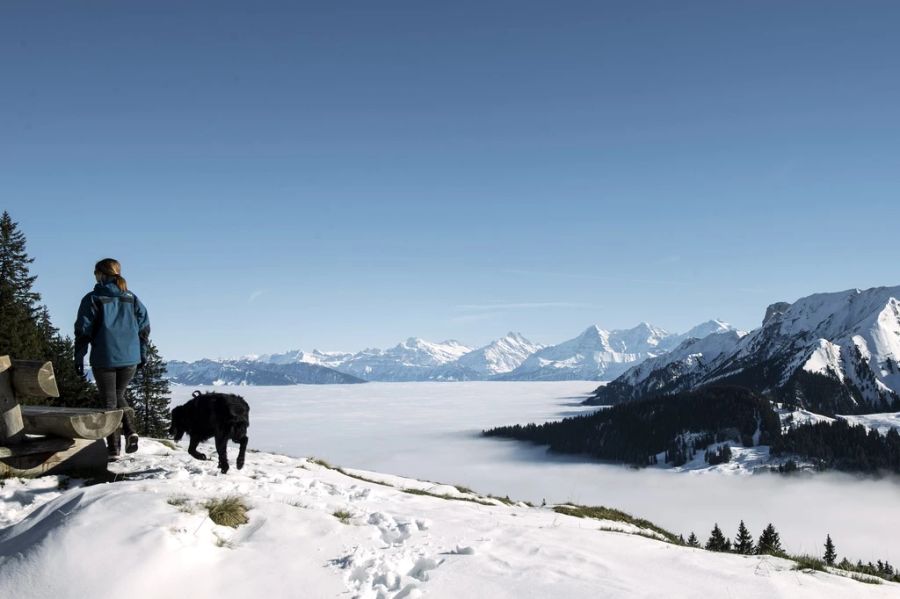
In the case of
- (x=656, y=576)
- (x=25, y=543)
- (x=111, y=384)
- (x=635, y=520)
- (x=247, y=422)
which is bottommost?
(x=635, y=520)

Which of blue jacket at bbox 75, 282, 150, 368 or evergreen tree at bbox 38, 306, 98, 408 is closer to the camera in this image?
blue jacket at bbox 75, 282, 150, 368

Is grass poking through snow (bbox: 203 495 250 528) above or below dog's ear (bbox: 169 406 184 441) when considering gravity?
below

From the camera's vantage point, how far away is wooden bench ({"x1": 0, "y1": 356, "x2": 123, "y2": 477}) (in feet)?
30.2

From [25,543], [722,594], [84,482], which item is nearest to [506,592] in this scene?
[722,594]

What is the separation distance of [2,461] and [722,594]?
11170 millimetres

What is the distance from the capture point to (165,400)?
5909 centimetres

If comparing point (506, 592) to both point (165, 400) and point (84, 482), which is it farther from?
point (165, 400)

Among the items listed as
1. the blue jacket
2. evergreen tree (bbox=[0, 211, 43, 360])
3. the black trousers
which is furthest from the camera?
evergreen tree (bbox=[0, 211, 43, 360])

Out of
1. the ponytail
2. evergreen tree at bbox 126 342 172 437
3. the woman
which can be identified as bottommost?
evergreen tree at bbox 126 342 172 437

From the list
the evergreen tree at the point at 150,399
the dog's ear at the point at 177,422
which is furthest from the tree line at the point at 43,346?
the dog's ear at the point at 177,422

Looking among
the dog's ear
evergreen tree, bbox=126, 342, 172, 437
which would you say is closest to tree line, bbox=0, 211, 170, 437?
evergreen tree, bbox=126, 342, 172, 437

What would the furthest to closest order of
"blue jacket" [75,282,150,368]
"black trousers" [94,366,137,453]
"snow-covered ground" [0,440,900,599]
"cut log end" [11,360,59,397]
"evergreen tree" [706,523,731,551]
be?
"evergreen tree" [706,523,731,551] → "black trousers" [94,366,137,453] → "blue jacket" [75,282,150,368] → "cut log end" [11,360,59,397] → "snow-covered ground" [0,440,900,599]

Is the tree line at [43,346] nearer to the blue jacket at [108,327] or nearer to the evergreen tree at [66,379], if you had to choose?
the evergreen tree at [66,379]

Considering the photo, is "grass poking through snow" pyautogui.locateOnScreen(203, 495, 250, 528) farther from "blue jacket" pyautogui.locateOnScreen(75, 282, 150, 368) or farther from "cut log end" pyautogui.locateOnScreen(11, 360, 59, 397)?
"blue jacket" pyautogui.locateOnScreen(75, 282, 150, 368)
